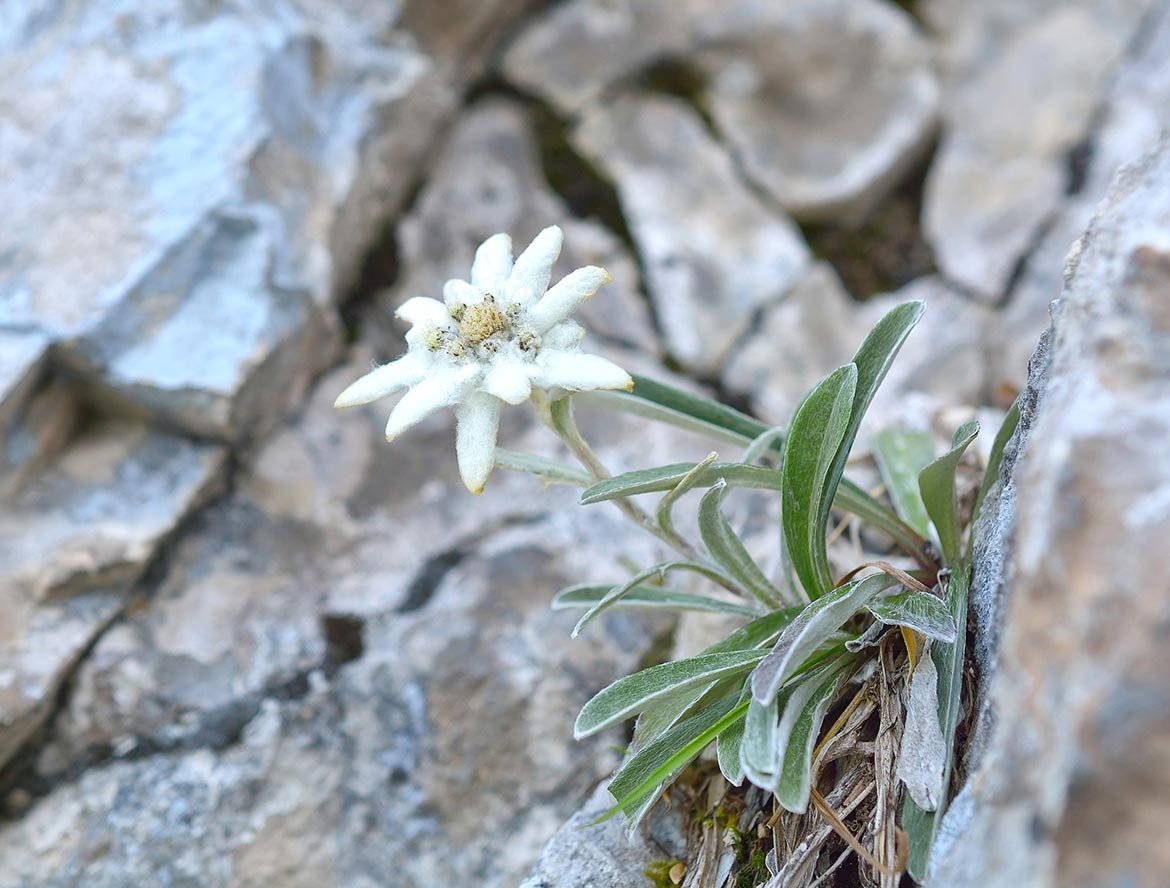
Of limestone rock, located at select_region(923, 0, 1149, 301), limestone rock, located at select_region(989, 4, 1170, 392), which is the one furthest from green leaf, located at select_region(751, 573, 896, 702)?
limestone rock, located at select_region(923, 0, 1149, 301)

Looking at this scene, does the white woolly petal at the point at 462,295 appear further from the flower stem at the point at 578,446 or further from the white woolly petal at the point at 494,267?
the flower stem at the point at 578,446

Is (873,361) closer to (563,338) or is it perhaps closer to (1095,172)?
(563,338)

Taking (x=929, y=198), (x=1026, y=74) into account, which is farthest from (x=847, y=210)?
(x=1026, y=74)

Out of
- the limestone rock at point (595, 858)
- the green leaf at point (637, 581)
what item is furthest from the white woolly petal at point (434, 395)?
the limestone rock at point (595, 858)

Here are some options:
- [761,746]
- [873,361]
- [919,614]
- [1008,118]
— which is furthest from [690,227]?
[761,746]

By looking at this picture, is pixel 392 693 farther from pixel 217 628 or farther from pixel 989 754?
pixel 989 754

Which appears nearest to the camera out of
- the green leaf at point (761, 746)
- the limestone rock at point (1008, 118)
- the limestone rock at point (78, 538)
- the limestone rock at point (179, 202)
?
the green leaf at point (761, 746)
